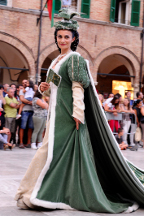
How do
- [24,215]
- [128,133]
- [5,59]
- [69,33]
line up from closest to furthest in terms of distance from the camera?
[24,215] → [69,33] → [128,133] → [5,59]

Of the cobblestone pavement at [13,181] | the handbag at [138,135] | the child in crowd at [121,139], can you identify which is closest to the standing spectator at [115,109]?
the child in crowd at [121,139]

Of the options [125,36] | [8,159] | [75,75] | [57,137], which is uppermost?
[125,36]

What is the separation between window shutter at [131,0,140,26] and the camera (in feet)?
75.2

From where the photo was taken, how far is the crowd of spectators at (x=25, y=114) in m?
11.4

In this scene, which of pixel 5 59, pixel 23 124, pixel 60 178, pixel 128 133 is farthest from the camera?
pixel 5 59

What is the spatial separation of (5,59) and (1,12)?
349cm

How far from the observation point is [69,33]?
480 centimetres

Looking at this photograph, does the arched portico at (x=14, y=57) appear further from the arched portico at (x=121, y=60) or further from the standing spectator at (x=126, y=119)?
the standing spectator at (x=126, y=119)

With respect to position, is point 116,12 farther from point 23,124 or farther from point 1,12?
point 23,124

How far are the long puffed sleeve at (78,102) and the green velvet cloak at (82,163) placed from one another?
0.27ft

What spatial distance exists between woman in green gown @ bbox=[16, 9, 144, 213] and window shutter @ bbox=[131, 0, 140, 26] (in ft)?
61.7

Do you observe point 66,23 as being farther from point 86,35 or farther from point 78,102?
point 86,35

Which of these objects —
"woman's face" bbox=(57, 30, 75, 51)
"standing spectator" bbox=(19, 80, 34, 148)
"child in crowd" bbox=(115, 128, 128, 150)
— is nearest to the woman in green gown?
"woman's face" bbox=(57, 30, 75, 51)

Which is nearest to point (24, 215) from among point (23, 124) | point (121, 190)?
point (121, 190)
